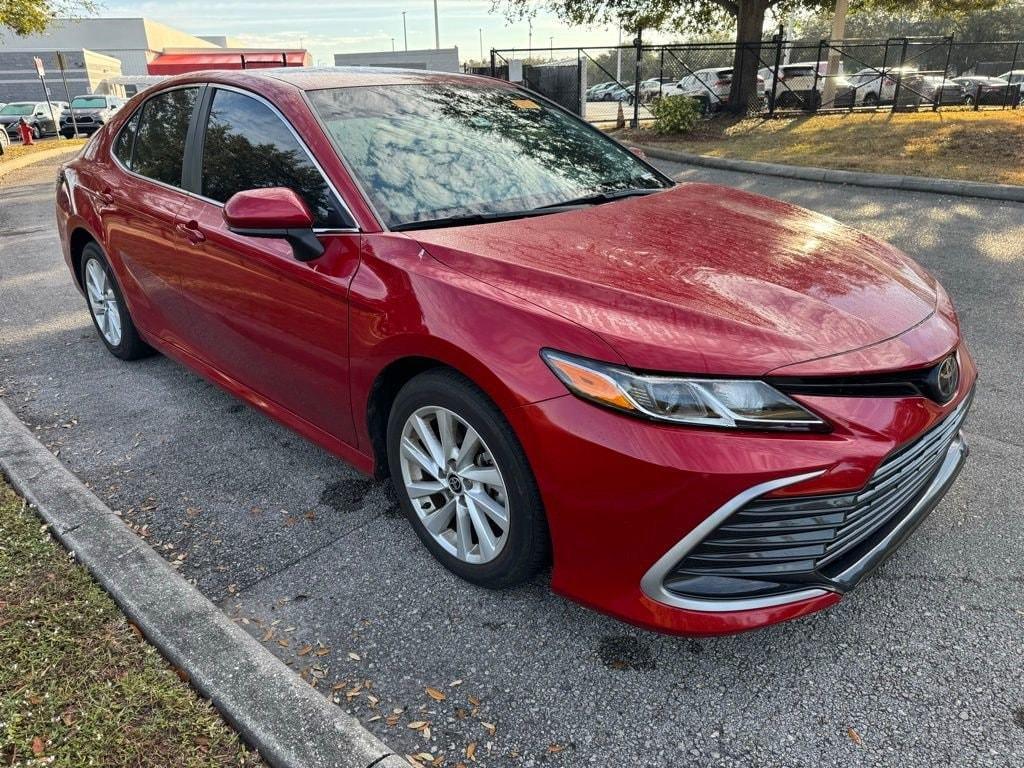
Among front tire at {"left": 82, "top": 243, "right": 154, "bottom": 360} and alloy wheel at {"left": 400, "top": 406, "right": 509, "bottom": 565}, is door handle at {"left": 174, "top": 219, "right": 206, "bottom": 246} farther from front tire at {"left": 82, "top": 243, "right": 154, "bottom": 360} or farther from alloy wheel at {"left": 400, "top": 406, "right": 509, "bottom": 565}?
alloy wheel at {"left": 400, "top": 406, "right": 509, "bottom": 565}

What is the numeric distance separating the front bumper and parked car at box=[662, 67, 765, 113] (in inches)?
679

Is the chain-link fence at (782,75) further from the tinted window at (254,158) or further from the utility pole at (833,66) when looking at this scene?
the tinted window at (254,158)

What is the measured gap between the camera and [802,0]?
18.7m

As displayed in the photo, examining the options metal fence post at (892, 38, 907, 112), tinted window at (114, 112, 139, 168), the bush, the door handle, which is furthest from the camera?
metal fence post at (892, 38, 907, 112)

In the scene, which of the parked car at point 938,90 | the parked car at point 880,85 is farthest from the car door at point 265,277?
the parked car at point 938,90

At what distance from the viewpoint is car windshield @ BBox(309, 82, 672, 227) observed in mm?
2752

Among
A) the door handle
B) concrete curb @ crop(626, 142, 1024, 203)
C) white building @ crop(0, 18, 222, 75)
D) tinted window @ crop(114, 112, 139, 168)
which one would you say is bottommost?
concrete curb @ crop(626, 142, 1024, 203)

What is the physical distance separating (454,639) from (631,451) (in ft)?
3.00

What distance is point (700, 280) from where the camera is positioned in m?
2.25

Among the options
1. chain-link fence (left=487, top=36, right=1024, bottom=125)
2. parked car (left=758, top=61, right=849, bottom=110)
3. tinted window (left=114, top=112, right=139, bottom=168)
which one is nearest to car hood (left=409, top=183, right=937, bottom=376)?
tinted window (left=114, top=112, right=139, bottom=168)

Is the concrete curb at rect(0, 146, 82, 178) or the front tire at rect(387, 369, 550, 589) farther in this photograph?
the concrete curb at rect(0, 146, 82, 178)

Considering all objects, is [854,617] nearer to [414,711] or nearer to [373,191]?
[414,711]

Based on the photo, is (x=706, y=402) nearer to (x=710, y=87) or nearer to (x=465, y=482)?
(x=465, y=482)

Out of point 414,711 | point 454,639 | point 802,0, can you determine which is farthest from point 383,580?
point 802,0
